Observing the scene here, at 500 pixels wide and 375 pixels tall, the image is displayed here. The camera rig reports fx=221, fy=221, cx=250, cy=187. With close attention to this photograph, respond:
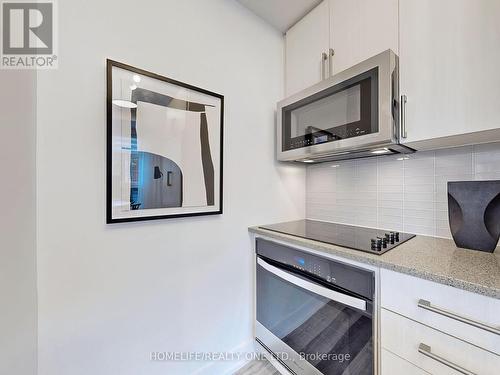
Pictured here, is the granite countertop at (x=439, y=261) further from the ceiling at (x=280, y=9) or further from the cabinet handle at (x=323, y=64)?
the ceiling at (x=280, y=9)

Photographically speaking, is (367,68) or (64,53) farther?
(367,68)

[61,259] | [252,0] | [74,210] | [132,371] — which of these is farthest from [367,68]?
[132,371]

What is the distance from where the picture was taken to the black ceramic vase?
95 centimetres

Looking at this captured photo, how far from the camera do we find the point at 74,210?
2.92 feet

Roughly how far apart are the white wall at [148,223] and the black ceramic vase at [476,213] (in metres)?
1.01

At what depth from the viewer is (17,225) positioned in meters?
0.75

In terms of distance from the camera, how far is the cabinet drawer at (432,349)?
64 cm

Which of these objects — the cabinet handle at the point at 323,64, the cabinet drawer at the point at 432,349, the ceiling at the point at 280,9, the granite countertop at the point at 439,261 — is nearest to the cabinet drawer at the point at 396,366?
the cabinet drawer at the point at 432,349

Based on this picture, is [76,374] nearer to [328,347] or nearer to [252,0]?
[328,347]

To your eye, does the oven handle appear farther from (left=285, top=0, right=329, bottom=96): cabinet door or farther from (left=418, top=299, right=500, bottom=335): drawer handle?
(left=285, top=0, right=329, bottom=96): cabinet door

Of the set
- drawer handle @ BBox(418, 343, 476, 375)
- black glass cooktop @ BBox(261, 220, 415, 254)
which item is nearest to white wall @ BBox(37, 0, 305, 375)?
black glass cooktop @ BBox(261, 220, 415, 254)


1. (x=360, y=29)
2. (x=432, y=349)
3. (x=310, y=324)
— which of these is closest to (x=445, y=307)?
(x=432, y=349)

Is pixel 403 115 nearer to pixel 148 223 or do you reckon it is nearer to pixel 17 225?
pixel 148 223

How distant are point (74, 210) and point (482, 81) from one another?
1.64 metres
